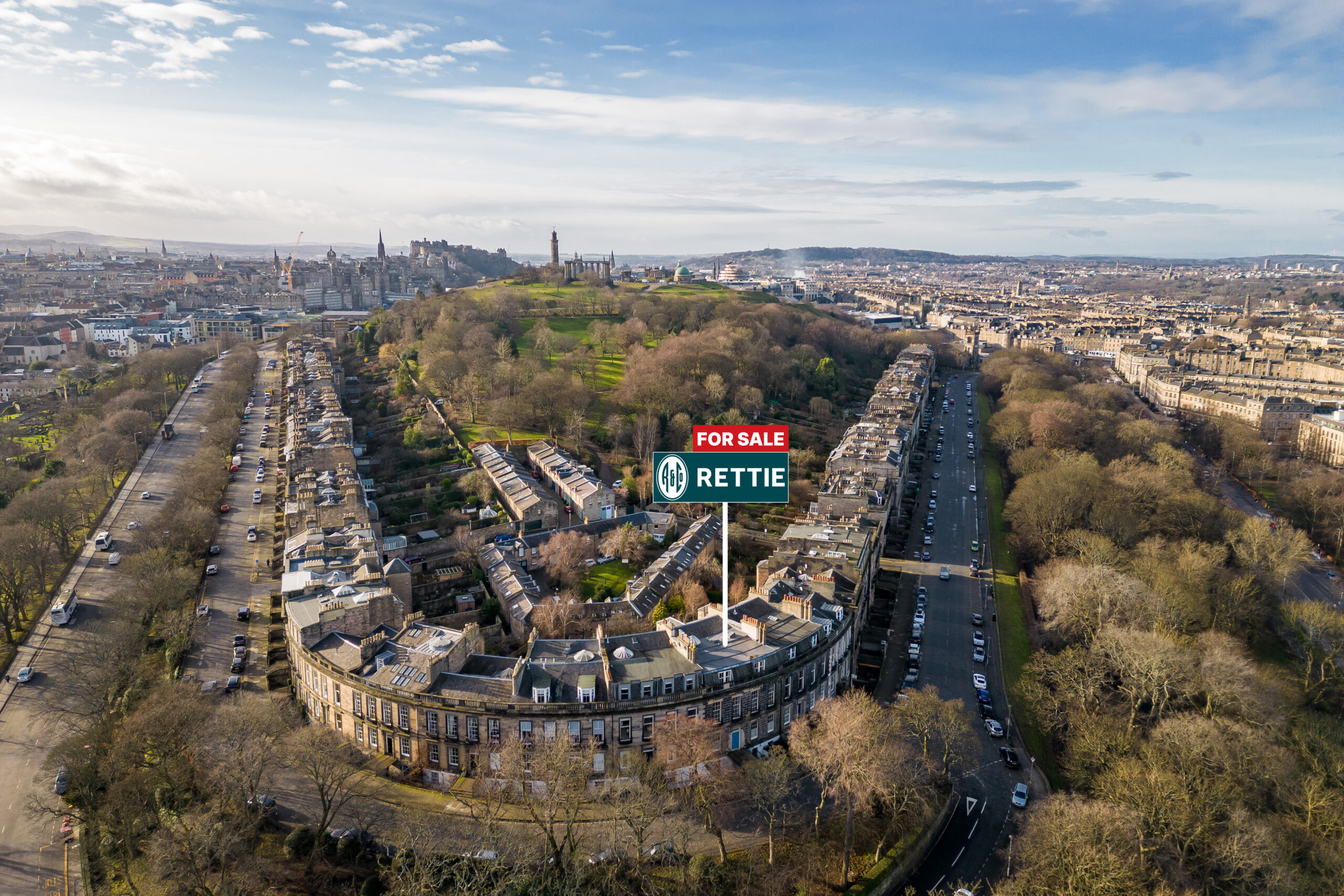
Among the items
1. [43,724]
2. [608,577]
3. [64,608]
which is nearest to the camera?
[43,724]

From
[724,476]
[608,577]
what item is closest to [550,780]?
[724,476]

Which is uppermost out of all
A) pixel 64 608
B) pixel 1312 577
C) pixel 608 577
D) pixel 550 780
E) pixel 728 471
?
pixel 728 471

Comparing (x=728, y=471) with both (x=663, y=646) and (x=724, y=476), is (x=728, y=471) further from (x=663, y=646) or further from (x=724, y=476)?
(x=663, y=646)

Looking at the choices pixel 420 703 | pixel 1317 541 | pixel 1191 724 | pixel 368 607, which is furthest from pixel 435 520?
pixel 1317 541

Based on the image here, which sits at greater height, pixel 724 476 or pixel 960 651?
pixel 724 476

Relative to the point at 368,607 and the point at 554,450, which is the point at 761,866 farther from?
the point at 554,450

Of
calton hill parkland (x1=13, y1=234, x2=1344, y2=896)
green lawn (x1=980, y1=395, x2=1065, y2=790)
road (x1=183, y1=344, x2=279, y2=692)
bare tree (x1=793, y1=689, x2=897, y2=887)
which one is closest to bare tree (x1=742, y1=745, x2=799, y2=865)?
calton hill parkland (x1=13, y1=234, x2=1344, y2=896)

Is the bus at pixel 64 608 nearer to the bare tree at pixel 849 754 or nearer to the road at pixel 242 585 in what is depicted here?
the road at pixel 242 585
